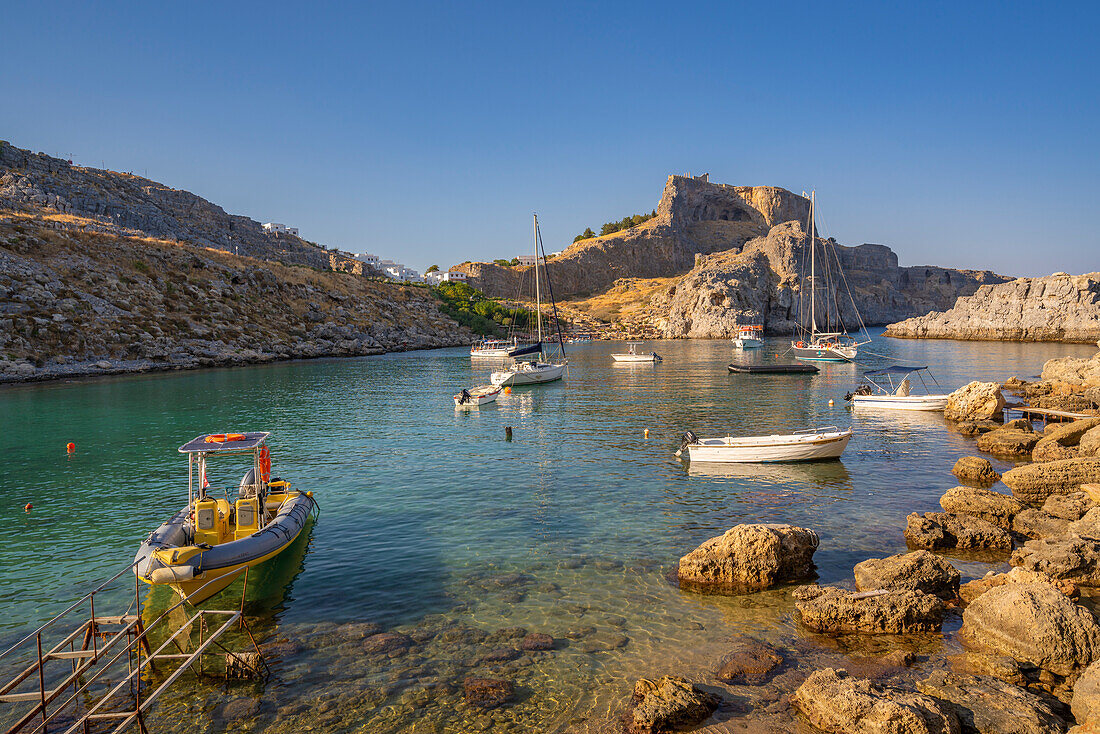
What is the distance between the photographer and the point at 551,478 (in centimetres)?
2267

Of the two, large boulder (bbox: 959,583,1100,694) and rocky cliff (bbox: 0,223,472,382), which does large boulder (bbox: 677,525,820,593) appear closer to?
large boulder (bbox: 959,583,1100,694)

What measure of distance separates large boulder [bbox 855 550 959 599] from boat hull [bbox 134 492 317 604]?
1241 cm

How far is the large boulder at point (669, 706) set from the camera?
8.20 meters

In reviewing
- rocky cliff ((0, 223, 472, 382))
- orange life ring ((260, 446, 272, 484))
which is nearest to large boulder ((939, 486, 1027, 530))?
orange life ring ((260, 446, 272, 484))

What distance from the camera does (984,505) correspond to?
16.3 m

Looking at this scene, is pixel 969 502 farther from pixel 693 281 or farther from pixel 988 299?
pixel 693 281

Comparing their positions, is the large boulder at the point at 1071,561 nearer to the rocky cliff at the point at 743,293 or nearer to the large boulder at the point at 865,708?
the large boulder at the point at 865,708

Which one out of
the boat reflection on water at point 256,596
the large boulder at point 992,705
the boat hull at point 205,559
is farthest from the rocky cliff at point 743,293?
the large boulder at point 992,705

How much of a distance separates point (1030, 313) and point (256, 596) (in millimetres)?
126017

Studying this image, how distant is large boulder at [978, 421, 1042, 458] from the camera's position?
24.9 metres

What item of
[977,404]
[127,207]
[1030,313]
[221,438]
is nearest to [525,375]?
[977,404]

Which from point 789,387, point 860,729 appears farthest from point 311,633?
point 789,387

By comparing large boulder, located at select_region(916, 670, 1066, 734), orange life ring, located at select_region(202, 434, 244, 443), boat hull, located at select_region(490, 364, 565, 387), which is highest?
orange life ring, located at select_region(202, 434, 244, 443)

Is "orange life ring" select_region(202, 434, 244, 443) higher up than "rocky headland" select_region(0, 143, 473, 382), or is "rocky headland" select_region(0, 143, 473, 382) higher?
"rocky headland" select_region(0, 143, 473, 382)
